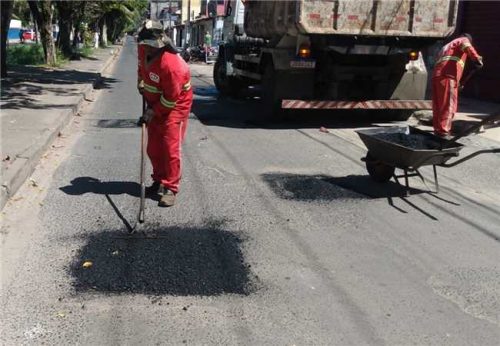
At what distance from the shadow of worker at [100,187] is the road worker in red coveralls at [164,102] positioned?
16.1 inches

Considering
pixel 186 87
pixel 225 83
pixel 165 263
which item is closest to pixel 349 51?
pixel 186 87

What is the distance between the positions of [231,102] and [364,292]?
1144 centimetres

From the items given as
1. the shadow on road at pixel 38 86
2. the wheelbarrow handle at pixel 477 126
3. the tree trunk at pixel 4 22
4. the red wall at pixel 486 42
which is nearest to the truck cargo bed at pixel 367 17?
the wheelbarrow handle at pixel 477 126

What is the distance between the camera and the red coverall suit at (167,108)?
5.50 m

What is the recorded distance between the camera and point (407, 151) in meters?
5.77

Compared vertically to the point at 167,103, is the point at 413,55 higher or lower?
higher

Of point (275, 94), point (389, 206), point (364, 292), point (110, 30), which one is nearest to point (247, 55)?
point (275, 94)

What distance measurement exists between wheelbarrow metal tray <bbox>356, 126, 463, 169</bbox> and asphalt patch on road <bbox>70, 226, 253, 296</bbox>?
2.02 metres

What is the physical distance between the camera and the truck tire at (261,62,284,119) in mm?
10914

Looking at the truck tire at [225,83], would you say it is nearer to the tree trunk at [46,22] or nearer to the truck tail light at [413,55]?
the truck tail light at [413,55]

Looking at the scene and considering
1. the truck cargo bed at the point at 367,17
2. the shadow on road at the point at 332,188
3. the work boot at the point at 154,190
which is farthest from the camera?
the truck cargo bed at the point at 367,17

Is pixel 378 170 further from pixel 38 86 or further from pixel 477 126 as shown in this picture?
pixel 38 86

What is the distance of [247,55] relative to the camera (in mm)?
13406

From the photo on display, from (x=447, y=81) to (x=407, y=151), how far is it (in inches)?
132
